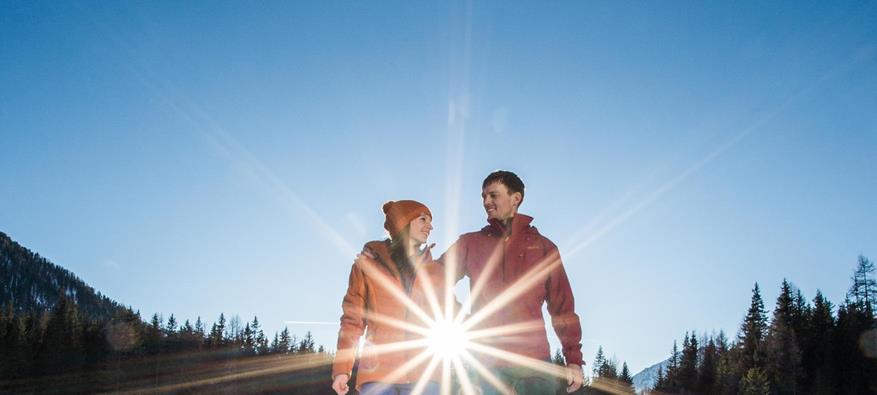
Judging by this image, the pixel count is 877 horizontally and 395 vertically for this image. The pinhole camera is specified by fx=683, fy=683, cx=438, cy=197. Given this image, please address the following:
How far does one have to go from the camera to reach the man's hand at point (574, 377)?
635cm

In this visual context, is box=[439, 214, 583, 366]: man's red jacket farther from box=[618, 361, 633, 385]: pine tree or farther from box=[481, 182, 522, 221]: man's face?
box=[618, 361, 633, 385]: pine tree

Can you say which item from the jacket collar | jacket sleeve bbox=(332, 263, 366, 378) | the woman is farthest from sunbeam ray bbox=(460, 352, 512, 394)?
the jacket collar

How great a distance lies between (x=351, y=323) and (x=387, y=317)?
0.35 m

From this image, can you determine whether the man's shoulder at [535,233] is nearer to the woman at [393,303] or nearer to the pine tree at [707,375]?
the woman at [393,303]

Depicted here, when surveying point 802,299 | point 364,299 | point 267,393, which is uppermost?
point 802,299

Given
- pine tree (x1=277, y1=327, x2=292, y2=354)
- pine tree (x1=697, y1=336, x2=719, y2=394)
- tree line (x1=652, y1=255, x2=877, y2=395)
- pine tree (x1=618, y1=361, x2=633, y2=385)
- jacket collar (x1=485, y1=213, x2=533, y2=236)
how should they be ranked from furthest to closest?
1. pine tree (x1=277, y1=327, x2=292, y2=354)
2. pine tree (x1=618, y1=361, x2=633, y2=385)
3. pine tree (x1=697, y1=336, x2=719, y2=394)
4. tree line (x1=652, y1=255, x2=877, y2=395)
5. jacket collar (x1=485, y1=213, x2=533, y2=236)

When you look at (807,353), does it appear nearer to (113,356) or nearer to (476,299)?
(476,299)

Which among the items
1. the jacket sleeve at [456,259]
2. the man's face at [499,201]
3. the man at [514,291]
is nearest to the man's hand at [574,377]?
the man at [514,291]

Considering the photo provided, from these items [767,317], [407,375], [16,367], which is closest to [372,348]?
[407,375]

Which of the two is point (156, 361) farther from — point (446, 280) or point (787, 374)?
point (446, 280)

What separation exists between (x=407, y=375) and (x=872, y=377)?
83.1 m

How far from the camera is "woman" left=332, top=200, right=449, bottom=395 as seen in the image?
6.15 metres

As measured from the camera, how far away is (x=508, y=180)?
7.05m

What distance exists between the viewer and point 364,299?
661 centimetres
